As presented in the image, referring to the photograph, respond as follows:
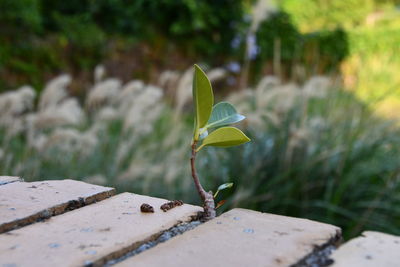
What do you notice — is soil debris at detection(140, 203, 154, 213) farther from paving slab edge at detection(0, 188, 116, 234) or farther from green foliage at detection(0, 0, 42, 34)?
green foliage at detection(0, 0, 42, 34)

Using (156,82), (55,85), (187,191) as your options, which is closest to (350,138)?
(187,191)

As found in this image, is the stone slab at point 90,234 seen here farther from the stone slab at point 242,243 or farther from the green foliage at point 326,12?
the green foliage at point 326,12

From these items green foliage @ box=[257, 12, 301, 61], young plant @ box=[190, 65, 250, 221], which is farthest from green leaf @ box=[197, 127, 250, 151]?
green foliage @ box=[257, 12, 301, 61]

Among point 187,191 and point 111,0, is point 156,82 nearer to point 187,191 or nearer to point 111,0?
point 111,0

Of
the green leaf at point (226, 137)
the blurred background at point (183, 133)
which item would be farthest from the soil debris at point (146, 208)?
the blurred background at point (183, 133)

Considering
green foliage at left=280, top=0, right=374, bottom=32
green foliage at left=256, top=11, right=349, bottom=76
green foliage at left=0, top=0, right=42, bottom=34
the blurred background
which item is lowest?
the blurred background

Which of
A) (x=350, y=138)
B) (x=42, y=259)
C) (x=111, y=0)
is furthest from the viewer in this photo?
(x=111, y=0)

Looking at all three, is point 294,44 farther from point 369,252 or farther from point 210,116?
point 369,252
